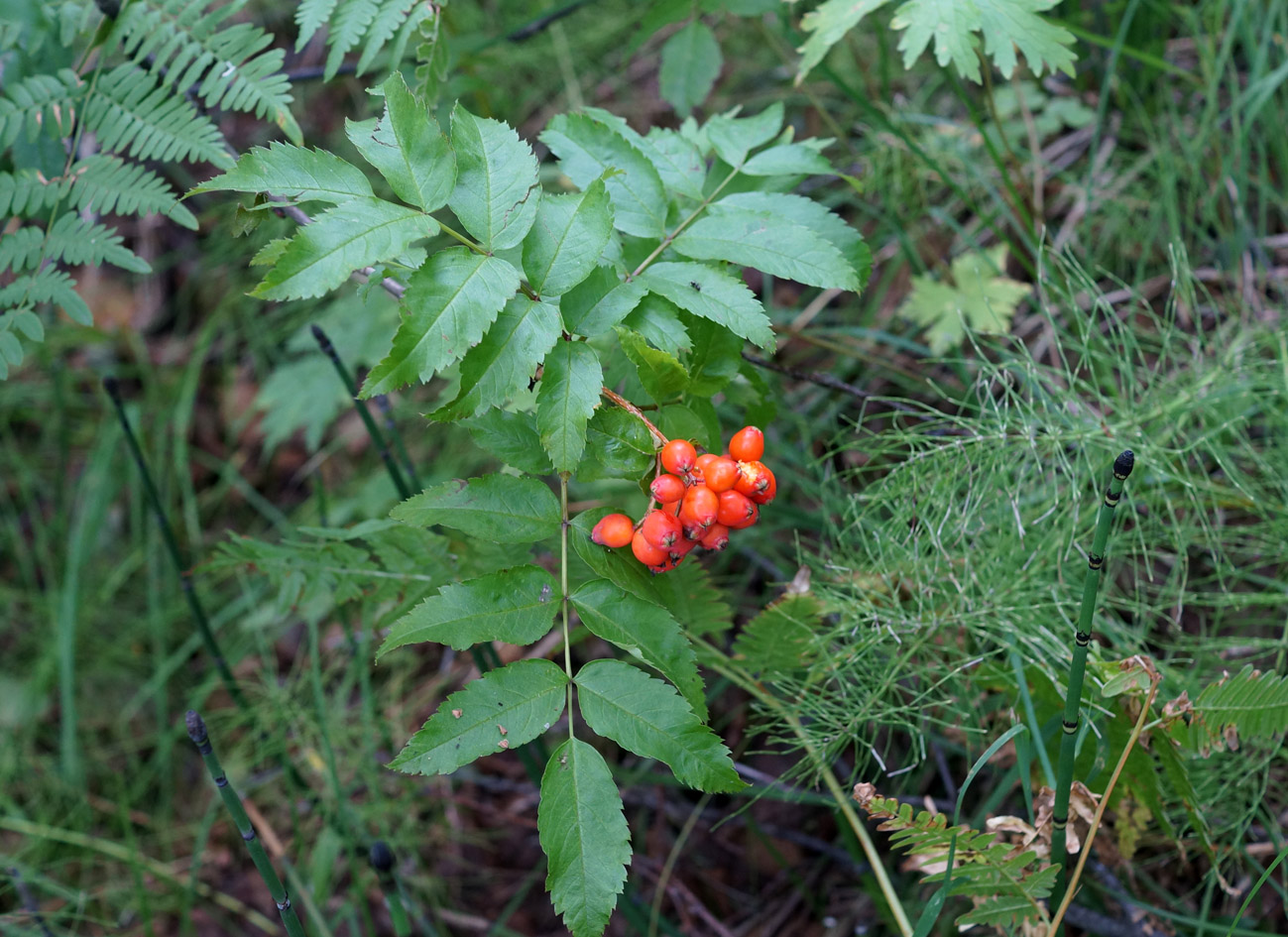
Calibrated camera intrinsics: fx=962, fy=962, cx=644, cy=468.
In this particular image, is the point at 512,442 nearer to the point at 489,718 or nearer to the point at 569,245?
the point at 569,245

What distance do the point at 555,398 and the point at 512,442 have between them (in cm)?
16

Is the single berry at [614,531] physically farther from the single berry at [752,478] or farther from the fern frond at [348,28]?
the fern frond at [348,28]

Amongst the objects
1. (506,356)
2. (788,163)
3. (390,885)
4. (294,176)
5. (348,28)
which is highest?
(348,28)

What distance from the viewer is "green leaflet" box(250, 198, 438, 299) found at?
1.21 meters

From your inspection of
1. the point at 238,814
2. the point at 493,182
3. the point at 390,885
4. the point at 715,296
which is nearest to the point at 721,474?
the point at 715,296

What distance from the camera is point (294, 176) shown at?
1304 millimetres

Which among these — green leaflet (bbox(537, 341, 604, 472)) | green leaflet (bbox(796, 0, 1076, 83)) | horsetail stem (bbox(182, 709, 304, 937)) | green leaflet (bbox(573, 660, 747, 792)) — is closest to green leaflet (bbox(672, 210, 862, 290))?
green leaflet (bbox(537, 341, 604, 472))

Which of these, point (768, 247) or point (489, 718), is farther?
point (768, 247)

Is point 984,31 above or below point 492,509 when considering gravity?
above

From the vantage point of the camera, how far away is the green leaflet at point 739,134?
5.67ft

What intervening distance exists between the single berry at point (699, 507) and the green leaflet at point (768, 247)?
37 centimetres

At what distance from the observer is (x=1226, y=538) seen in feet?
6.89

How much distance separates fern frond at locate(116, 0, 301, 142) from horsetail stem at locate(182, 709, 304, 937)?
1.05m

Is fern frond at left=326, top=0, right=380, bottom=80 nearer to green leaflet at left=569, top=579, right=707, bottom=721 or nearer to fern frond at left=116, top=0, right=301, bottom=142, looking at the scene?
fern frond at left=116, top=0, right=301, bottom=142
